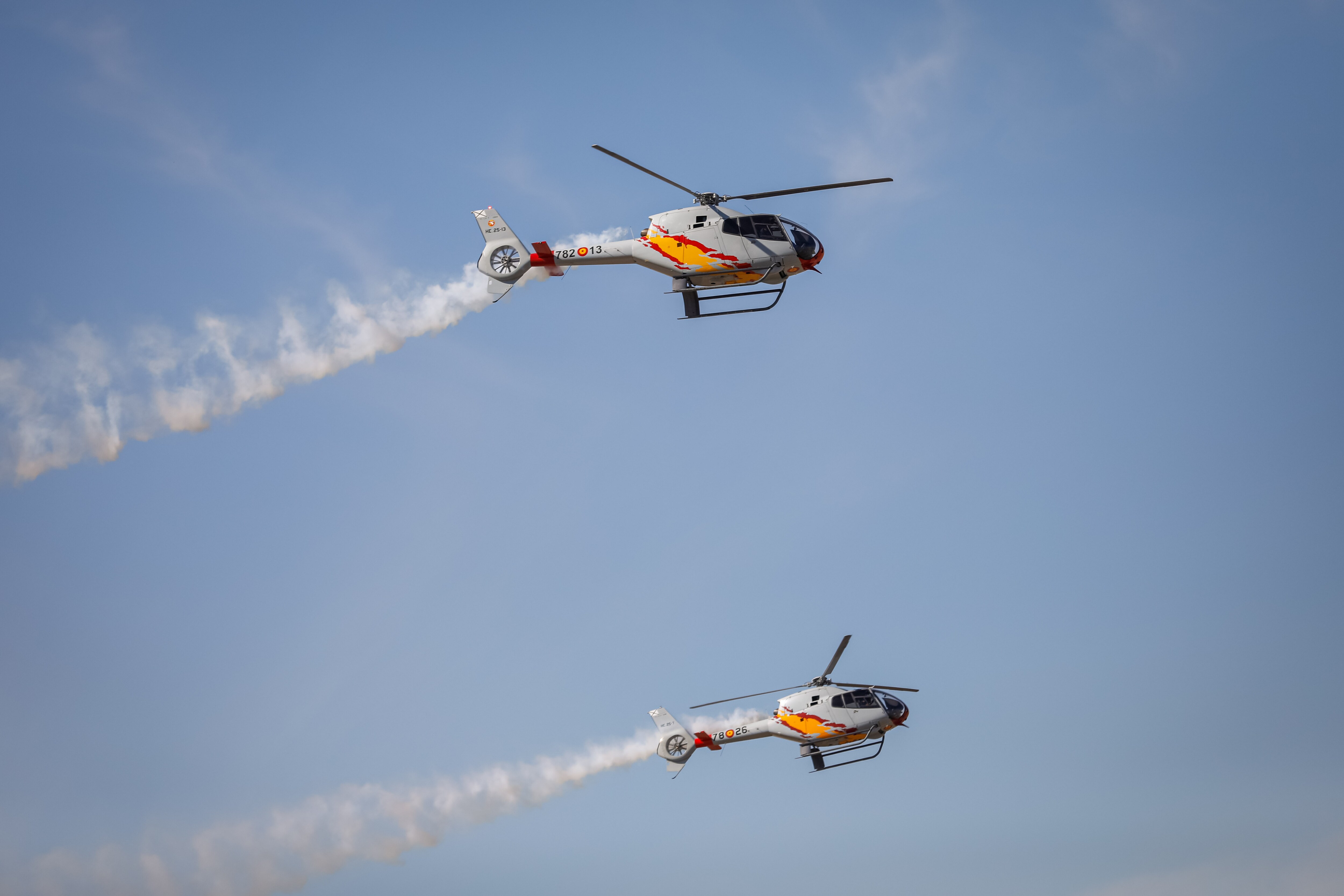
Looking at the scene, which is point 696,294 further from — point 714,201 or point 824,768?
point 824,768

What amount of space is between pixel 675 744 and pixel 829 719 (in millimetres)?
5208

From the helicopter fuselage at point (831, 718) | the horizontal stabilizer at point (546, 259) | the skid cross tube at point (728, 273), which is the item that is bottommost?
the helicopter fuselage at point (831, 718)

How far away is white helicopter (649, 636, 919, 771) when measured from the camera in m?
37.1

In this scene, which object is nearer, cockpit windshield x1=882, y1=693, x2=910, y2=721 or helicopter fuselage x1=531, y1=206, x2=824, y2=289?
helicopter fuselage x1=531, y1=206, x2=824, y2=289

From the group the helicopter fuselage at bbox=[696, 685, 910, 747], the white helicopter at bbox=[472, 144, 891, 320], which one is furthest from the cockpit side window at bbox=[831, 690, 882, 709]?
the white helicopter at bbox=[472, 144, 891, 320]

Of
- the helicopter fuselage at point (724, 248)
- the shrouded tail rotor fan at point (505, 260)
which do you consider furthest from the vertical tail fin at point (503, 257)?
the helicopter fuselage at point (724, 248)

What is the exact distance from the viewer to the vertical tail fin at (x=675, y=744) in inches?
1533

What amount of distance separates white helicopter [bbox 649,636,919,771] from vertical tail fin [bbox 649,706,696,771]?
3.38 ft

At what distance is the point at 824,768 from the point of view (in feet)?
122

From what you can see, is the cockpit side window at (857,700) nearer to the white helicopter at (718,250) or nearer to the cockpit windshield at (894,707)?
the cockpit windshield at (894,707)

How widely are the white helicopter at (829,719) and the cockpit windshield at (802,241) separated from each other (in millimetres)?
12644

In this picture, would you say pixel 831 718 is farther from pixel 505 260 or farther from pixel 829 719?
pixel 505 260

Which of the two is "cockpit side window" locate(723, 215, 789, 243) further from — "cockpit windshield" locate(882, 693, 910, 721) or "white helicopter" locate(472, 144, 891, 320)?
"cockpit windshield" locate(882, 693, 910, 721)

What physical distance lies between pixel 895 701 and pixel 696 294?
50.2 ft
